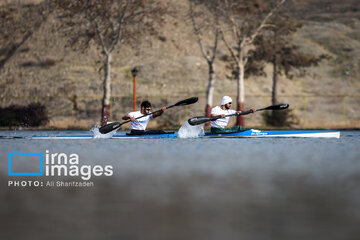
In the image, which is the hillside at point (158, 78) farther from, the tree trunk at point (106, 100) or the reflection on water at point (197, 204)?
the reflection on water at point (197, 204)

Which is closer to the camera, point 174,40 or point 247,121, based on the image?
point 247,121

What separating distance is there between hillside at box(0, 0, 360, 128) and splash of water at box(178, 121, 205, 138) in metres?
31.0

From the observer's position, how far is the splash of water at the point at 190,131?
1053 inches

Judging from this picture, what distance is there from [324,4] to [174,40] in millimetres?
38132

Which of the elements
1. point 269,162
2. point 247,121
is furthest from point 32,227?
point 247,121

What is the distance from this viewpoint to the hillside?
219 feet

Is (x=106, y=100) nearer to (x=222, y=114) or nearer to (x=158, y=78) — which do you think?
(x=222, y=114)

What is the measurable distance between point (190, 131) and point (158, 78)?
149 feet

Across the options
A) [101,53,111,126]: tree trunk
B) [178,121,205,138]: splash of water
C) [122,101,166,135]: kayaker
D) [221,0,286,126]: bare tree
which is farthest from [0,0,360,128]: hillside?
[122,101,166,135]: kayaker

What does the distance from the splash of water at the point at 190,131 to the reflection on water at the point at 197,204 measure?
12.3 m

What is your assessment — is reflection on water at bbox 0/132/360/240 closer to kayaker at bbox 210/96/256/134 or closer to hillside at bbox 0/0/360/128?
kayaker at bbox 210/96/256/134

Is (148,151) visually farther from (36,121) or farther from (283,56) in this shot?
(283,56)

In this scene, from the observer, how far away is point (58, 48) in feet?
260

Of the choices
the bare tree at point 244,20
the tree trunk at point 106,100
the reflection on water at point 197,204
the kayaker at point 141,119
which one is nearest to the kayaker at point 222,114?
the kayaker at point 141,119
